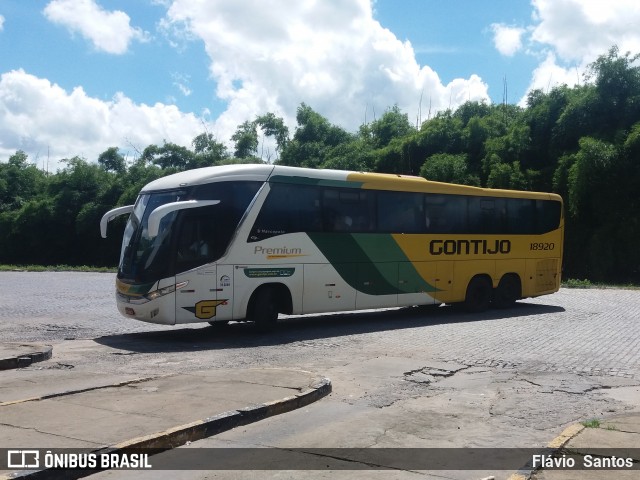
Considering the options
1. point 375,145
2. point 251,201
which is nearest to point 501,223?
point 251,201

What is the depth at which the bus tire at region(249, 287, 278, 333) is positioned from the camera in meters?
14.2

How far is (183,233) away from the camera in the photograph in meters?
13.2

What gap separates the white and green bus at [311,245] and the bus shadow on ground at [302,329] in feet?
1.50

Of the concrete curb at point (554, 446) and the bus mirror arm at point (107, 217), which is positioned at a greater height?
the bus mirror arm at point (107, 217)

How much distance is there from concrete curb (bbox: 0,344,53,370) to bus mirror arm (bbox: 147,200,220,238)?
8.87 ft

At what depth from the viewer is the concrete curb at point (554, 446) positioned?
533 centimetres

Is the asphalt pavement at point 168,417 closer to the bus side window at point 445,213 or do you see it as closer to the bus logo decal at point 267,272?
the bus logo decal at point 267,272

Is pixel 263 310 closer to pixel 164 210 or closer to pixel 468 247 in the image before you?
pixel 164 210

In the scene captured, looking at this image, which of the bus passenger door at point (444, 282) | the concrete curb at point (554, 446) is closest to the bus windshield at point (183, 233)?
the bus passenger door at point (444, 282)

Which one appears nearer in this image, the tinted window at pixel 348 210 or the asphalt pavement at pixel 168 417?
the asphalt pavement at pixel 168 417

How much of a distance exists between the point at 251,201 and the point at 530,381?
6.47 m

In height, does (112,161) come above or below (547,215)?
above

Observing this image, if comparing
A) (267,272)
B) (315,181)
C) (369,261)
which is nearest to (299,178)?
(315,181)

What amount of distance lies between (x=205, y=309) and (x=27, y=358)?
142 inches
